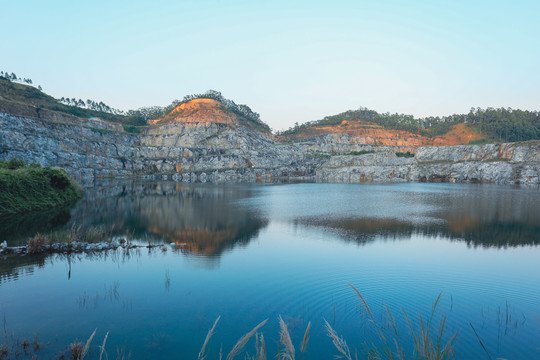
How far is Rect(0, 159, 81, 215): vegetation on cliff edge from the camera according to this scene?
30.2m

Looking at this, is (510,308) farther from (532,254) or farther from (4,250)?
(4,250)

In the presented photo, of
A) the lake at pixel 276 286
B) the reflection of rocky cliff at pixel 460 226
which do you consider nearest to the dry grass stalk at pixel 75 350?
the lake at pixel 276 286

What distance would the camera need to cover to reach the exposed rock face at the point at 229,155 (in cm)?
8106

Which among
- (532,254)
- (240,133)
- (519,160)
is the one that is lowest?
(532,254)

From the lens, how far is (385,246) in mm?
20109

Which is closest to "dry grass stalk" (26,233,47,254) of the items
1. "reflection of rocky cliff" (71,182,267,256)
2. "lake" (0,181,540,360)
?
"lake" (0,181,540,360)

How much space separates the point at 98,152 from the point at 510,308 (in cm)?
11562

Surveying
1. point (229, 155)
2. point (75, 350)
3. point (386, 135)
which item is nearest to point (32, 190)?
point (75, 350)

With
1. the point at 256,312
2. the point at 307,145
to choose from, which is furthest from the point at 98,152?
the point at 256,312

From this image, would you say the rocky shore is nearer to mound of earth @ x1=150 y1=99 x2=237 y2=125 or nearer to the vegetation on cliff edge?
the vegetation on cliff edge

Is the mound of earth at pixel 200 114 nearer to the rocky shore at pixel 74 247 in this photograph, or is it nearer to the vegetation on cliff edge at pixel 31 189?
the vegetation on cliff edge at pixel 31 189

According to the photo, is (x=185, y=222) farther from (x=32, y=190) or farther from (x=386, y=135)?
(x=386, y=135)

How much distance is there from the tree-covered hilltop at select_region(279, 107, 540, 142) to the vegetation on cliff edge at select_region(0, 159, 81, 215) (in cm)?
13569

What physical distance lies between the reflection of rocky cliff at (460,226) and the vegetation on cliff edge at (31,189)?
2916 centimetres
